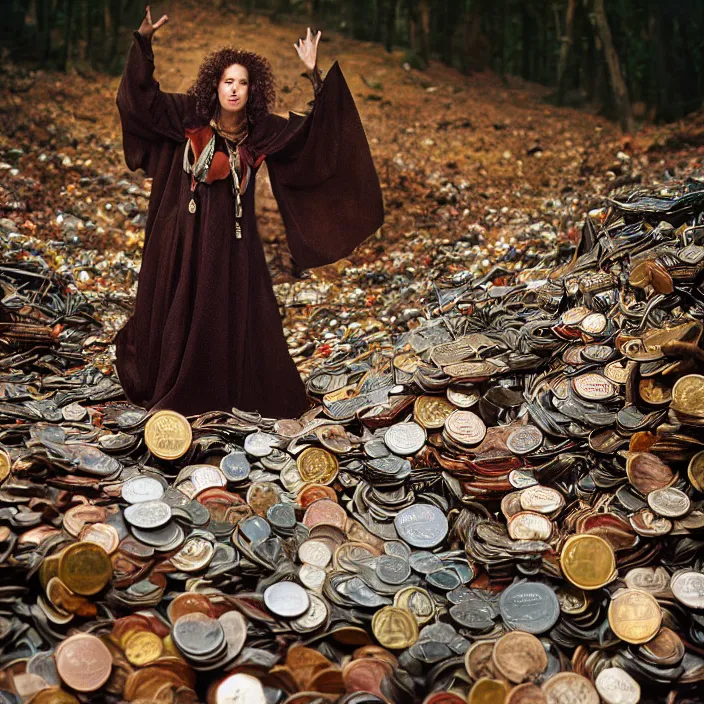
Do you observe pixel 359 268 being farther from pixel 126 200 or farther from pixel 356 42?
pixel 356 42

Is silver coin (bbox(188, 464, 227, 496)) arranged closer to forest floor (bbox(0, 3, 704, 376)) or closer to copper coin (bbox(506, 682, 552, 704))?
copper coin (bbox(506, 682, 552, 704))

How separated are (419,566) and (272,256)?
209 inches

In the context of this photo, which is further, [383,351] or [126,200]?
[126,200]

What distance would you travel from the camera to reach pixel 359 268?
28.9 ft

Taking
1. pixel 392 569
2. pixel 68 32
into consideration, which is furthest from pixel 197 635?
pixel 68 32

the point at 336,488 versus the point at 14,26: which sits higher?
the point at 14,26

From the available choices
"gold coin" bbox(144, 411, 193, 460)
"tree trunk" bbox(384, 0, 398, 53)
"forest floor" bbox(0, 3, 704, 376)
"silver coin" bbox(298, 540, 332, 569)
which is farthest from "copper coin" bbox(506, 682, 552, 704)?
"tree trunk" bbox(384, 0, 398, 53)

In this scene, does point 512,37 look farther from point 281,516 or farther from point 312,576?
point 312,576

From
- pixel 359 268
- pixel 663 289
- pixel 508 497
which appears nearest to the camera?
pixel 508 497

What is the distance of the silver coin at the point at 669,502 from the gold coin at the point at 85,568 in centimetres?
253

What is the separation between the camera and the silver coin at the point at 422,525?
4250mm

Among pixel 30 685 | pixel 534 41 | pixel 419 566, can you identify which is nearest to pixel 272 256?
pixel 534 41

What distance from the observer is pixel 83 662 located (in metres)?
3.34

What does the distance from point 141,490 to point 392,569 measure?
1.27m
